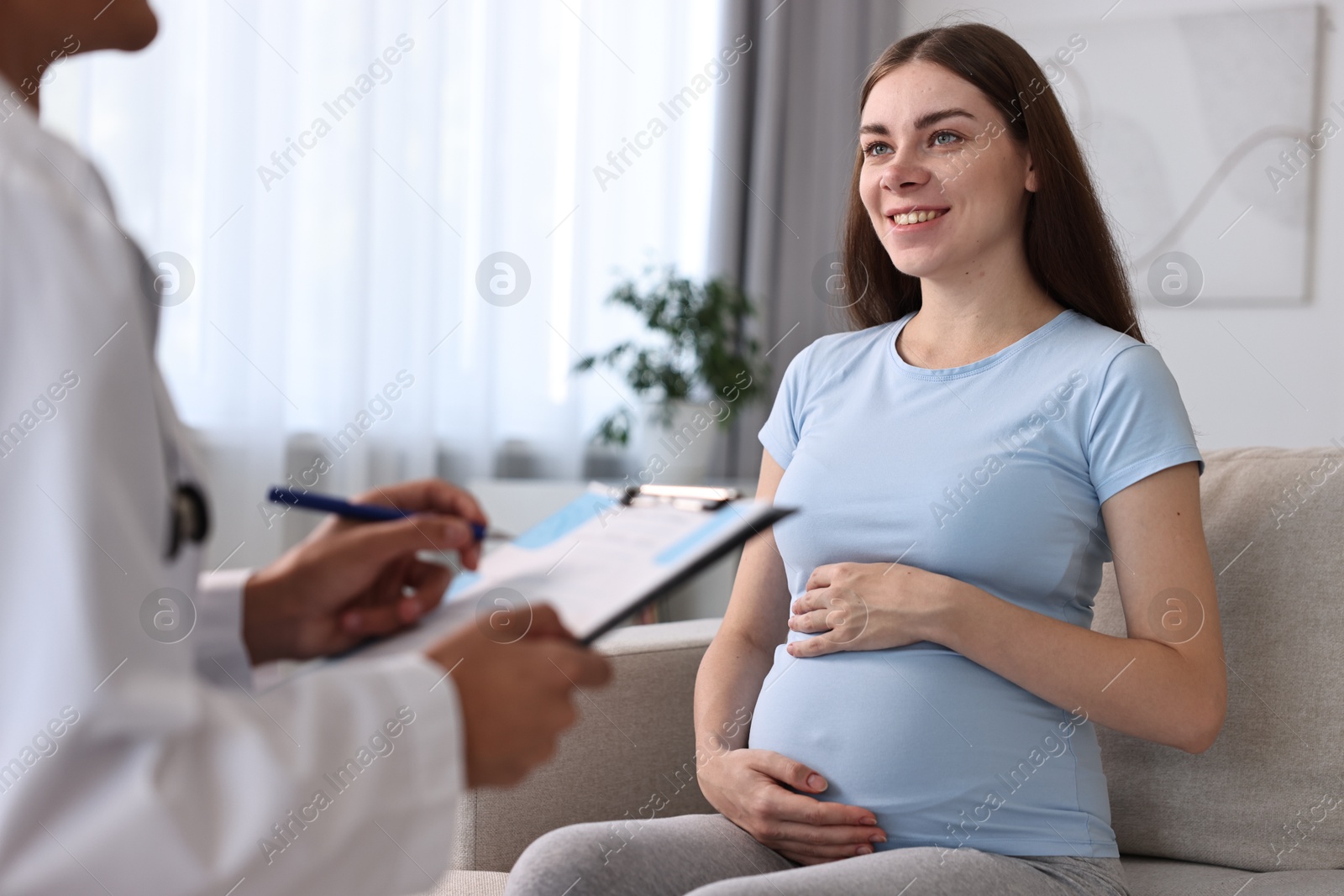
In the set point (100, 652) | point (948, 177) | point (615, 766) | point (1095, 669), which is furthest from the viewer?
point (615, 766)

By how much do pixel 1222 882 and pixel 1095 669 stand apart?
32 cm

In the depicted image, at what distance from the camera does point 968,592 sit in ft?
3.66

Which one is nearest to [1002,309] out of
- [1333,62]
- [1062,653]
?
[1062,653]

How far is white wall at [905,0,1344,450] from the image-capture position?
10.1ft

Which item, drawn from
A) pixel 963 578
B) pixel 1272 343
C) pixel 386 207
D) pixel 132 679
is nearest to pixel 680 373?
pixel 386 207

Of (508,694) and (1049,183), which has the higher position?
(1049,183)

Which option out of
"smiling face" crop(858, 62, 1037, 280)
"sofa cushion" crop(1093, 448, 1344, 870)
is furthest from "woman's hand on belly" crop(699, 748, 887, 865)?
"smiling face" crop(858, 62, 1037, 280)

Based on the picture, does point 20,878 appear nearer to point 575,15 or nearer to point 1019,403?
point 1019,403

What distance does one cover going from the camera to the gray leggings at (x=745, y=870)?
96 cm

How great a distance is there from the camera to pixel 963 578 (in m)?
1.18

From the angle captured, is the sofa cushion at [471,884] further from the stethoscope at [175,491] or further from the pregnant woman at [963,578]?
the stethoscope at [175,491]

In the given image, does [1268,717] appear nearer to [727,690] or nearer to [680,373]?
[727,690]

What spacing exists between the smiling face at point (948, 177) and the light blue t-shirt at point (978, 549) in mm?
135

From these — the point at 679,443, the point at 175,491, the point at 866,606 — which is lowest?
the point at 679,443
